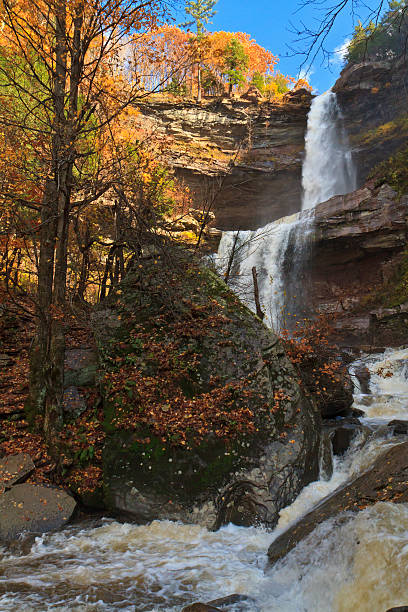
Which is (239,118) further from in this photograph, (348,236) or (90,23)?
(90,23)

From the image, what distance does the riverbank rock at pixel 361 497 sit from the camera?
427 cm

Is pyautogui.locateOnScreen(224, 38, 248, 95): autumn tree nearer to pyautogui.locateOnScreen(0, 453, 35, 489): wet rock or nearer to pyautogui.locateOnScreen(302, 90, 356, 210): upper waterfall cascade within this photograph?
pyautogui.locateOnScreen(302, 90, 356, 210): upper waterfall cascade

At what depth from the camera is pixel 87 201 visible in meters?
6.27

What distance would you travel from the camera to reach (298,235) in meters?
21.3

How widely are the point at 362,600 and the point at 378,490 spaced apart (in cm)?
154

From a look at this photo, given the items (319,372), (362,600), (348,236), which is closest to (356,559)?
(362,600)

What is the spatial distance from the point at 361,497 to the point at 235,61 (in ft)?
113

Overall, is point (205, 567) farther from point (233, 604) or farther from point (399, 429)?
point (399, 429)

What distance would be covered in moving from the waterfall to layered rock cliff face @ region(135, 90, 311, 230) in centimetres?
122

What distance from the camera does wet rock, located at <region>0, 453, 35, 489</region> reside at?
5336mm

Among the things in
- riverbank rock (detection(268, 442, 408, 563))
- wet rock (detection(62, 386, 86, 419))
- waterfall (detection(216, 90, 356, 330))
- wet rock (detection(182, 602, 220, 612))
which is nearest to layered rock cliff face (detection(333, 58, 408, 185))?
waterfall (detection(216, 90, 356, 330))

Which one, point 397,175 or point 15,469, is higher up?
point 397,175

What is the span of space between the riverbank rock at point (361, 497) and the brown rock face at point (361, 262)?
12440mm

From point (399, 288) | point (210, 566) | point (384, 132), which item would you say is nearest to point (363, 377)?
point (399, 288)
